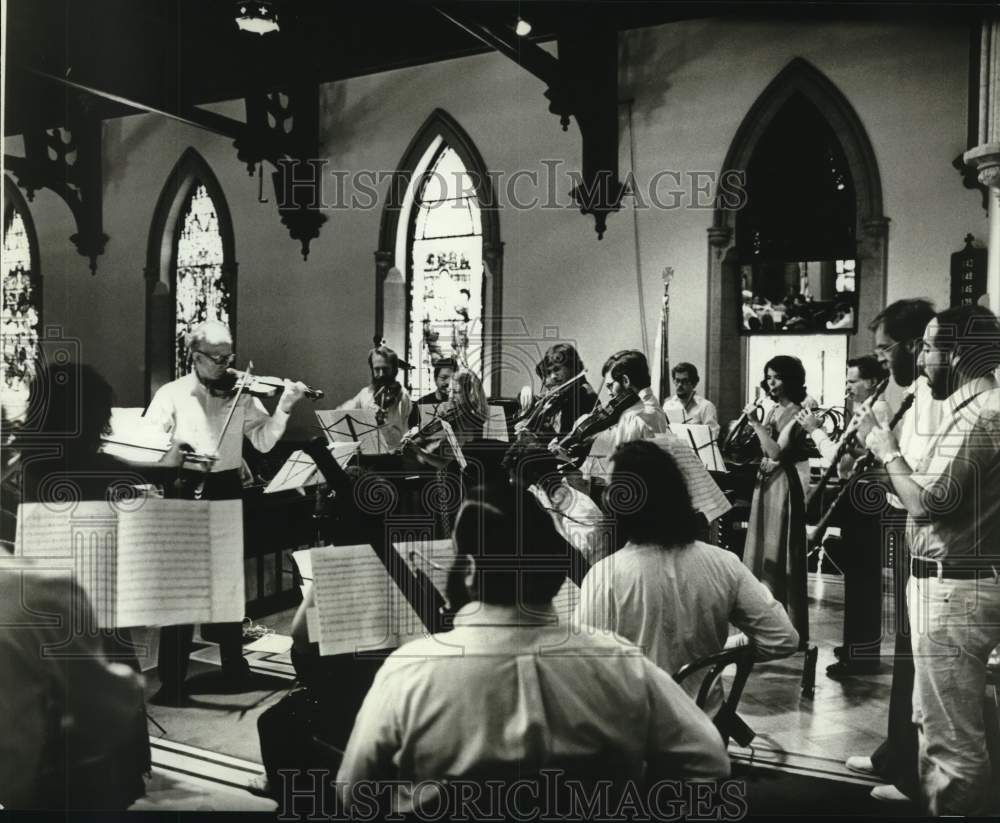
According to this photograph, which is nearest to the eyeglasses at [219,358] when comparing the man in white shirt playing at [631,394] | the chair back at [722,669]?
the man in white shirt playing at [631,394]

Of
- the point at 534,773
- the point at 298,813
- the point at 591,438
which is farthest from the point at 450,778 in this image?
the point at 591,438

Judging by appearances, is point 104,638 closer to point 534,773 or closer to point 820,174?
point 534,773

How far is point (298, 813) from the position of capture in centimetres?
251

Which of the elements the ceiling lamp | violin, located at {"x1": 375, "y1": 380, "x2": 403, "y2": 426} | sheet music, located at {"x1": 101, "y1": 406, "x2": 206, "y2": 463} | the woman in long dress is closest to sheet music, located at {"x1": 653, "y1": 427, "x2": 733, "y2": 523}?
the woman in long dress

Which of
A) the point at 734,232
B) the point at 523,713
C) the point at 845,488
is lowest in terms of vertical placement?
the point at 523,713

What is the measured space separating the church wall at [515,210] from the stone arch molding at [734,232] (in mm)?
43

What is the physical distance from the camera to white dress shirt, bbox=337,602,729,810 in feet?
4.94

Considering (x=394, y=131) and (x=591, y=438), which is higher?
(x=394, y=131)

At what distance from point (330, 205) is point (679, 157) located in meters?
1.58

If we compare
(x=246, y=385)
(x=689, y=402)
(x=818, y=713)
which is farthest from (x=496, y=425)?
(x=818, y=713)

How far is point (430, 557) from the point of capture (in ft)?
7.33

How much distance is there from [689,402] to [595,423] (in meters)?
0.45

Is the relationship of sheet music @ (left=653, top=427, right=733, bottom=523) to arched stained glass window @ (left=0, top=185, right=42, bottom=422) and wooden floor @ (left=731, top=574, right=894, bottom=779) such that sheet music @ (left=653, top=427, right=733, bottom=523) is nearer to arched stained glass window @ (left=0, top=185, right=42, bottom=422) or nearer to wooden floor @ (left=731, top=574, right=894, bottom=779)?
wooden floor @ (left=731, top=574, right=894, bottom=779)

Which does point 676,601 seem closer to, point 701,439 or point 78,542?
point 701,439
